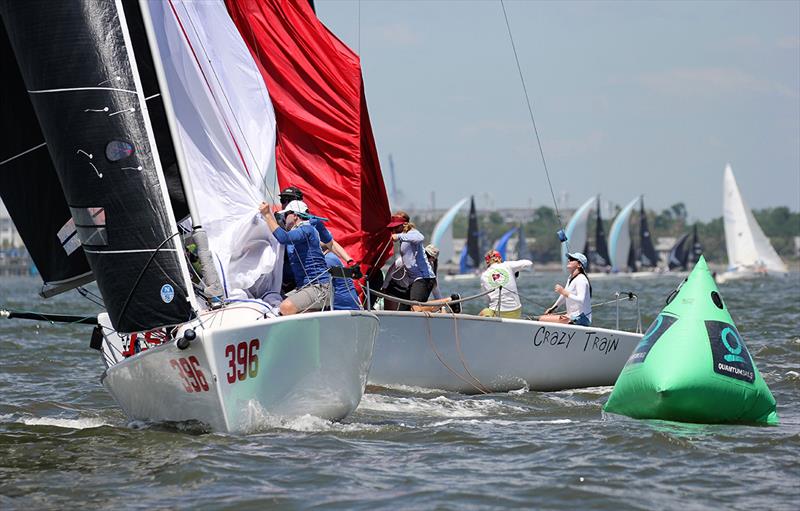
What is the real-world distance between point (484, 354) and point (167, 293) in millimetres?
4240

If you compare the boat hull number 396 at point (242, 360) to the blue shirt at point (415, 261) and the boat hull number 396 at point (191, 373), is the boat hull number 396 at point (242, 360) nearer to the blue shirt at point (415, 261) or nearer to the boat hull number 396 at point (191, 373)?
the boat hull number 396 at point (191, 373)

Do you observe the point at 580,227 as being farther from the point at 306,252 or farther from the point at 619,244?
the point at 306,252

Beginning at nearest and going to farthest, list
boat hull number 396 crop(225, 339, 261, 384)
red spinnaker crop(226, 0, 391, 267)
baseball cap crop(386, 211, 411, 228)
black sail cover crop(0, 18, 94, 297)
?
boat hull number 396 crop(225, 339, 261, 384), black sail cover crop(0, 18, 94, 297), red spinnaker crop(226, 0, 391, 267), baseball cap crop(386, 211, 411, 228)

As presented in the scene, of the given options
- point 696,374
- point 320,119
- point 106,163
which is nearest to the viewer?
point 106,163

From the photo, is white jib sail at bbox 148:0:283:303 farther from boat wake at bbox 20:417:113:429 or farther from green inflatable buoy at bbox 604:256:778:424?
green inflatable buoy at bbox 604:256:778:424

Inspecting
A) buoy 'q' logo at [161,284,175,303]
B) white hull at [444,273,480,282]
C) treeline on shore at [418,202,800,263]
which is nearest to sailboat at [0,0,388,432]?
buoy 'q' logo at [161,284,175,303]

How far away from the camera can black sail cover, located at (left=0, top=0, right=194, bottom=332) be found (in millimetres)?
7973

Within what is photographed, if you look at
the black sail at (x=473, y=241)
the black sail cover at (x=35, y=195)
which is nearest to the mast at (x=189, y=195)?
the black sail cover at (x=35, y=195)

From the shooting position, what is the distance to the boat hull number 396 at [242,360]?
301 inches

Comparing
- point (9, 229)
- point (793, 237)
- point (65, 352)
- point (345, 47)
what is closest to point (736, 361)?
point (345, 47)

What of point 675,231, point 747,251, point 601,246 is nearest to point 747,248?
point 747,251

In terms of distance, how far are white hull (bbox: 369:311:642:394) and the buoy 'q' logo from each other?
3.03 m

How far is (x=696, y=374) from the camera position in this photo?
8625mm

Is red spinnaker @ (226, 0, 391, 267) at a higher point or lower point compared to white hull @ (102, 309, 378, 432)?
higher
